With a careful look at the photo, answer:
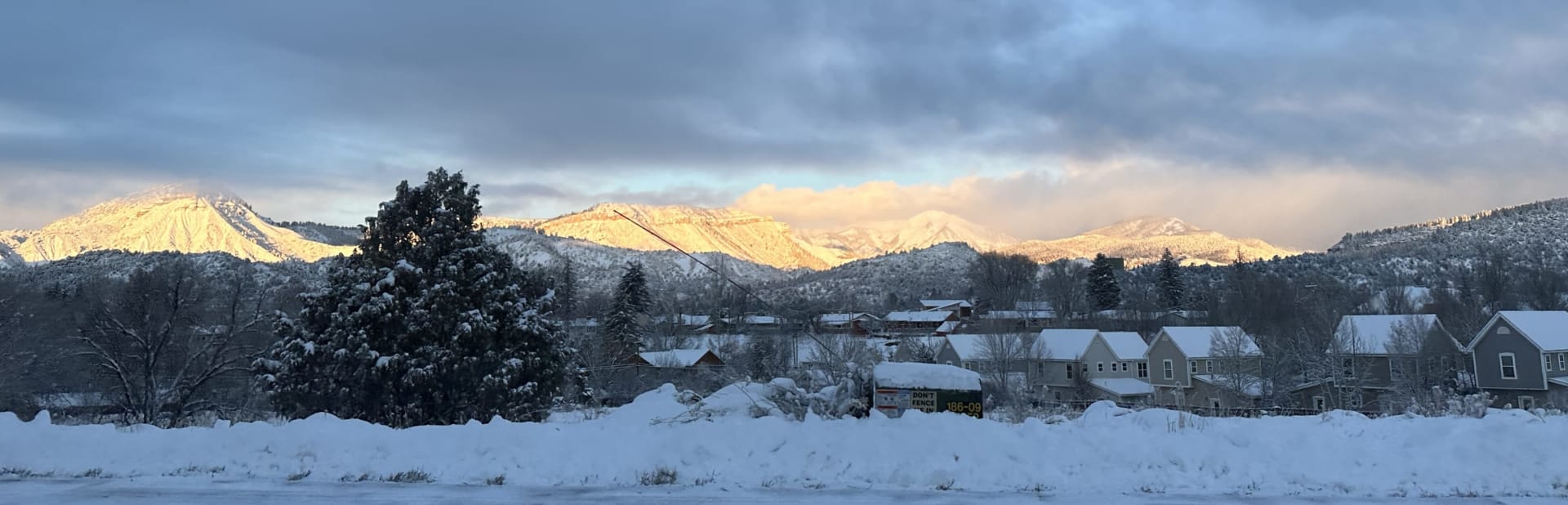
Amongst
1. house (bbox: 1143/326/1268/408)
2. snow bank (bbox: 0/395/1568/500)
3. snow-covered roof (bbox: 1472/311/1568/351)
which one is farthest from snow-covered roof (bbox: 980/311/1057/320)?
snow bank (bbox: 0/395/1568/500)

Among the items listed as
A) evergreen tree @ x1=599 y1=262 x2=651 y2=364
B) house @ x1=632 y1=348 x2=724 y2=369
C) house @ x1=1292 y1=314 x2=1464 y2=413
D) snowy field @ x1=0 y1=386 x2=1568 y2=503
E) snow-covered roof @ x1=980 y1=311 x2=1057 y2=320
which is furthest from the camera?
snow-covered roof @ x1=980 y1=311 x2=1057 y2=320

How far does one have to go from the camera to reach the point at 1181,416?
12266mm

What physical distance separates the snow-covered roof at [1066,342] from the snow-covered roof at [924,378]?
47881 mm

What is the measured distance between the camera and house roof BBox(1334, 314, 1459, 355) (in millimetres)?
52172

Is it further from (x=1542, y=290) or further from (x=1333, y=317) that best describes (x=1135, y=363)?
(x=1542, y=290)

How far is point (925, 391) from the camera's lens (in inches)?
543

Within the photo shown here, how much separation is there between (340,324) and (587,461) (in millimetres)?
15316

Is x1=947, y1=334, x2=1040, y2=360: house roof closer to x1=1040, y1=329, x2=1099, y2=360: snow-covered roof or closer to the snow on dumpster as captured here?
x1=1040, y1=329, x2=1099, y2=360: snow-covered roof

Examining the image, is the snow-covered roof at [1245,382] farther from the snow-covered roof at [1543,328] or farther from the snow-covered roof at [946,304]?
the snow-covered roof at [946,304]

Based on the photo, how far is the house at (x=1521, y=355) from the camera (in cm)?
4662

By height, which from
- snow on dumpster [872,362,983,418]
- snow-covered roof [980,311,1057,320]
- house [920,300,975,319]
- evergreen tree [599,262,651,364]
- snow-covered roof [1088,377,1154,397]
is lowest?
snow-covered roof [1088,377,1154,397]

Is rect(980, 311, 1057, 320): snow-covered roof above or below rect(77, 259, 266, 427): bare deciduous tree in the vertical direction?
above

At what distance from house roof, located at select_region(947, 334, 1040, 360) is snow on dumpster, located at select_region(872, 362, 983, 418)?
4753cm

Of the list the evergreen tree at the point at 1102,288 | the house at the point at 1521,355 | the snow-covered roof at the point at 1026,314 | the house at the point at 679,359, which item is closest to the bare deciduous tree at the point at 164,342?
the house at the point at 679,359
